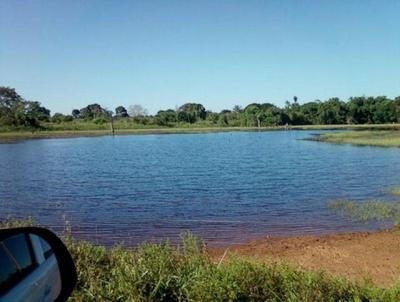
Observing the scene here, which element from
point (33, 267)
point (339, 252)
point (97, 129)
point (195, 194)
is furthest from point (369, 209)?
point (97, 129)

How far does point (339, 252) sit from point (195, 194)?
1369 cm

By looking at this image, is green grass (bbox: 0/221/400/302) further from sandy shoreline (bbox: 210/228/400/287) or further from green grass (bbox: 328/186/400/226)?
green grass (bbox: 328/186/400/226)

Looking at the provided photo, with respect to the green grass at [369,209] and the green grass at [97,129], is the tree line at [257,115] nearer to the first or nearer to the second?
the green grass at [97,129]

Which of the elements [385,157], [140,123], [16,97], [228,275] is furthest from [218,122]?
[228,275]

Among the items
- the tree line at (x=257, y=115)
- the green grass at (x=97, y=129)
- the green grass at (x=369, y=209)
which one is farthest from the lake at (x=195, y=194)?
the tree line at (x=257, y=115)

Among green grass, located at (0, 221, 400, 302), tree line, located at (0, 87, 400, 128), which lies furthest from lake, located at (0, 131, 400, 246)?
tree line, located at (0, 87, 400, 128)

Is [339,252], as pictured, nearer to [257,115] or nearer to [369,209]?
[369,209]

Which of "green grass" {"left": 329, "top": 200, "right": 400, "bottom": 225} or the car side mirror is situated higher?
the car side mirror

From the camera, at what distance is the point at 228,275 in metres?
6.33

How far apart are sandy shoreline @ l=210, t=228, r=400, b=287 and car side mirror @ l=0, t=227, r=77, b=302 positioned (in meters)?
7.14

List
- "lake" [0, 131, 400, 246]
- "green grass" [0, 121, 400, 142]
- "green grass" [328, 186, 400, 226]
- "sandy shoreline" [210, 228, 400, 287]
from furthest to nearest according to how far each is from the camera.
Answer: "green grass" [0, 121, 400, 142] < "green grass" [328, 186, 400, 226] < "lake" [0, 131, 400, 246] < "sandy shoreline" [210, 228, 400, 287]

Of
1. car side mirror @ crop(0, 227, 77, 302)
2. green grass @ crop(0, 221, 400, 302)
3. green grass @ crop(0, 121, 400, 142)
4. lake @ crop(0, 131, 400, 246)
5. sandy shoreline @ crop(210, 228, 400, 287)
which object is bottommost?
green grass @ crop(0, 121, 400, 142)

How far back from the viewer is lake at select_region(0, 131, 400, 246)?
17.4 m

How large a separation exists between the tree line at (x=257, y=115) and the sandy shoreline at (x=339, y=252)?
120171 mm
